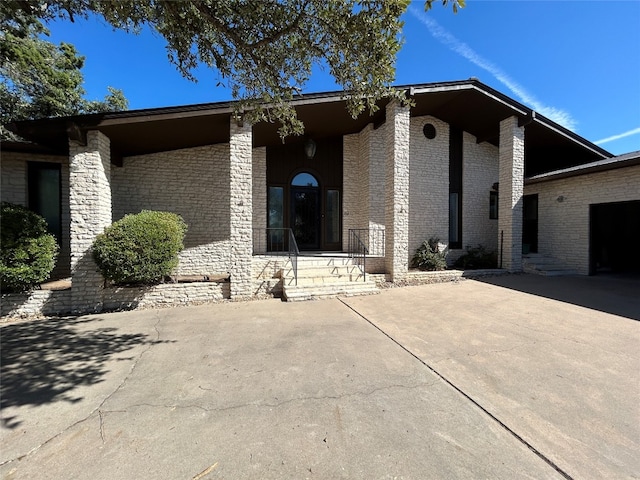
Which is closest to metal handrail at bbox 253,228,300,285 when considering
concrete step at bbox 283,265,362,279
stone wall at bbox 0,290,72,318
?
concrete step at bbox 283,265,362,279

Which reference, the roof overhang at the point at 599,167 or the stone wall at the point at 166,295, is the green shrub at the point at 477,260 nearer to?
the roof overhang at the point at 599,167

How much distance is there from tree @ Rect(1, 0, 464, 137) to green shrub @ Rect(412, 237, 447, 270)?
5.79m

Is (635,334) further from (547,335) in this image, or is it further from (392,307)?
(392,307)

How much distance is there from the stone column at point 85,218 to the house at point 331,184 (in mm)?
21

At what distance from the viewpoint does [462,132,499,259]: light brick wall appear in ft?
35.0

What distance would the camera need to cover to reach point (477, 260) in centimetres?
984

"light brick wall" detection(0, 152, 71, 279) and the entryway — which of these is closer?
"light brick wall" detection(0, 152, 71, 279)

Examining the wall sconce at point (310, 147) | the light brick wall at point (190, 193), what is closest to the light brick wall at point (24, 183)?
the light brick wall at point (190, 193)

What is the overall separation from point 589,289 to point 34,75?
61.9ft

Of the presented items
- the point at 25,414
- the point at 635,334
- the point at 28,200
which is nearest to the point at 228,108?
the point at 28,200

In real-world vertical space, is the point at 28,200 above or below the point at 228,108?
below

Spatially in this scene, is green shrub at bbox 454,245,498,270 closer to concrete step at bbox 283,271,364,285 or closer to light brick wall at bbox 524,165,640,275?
light brick wall at bbox 524,165,640,275

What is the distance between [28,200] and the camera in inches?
264

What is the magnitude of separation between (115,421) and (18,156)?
7.64 meters
